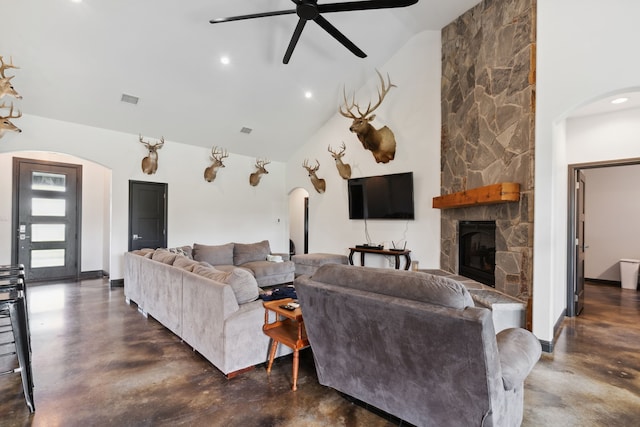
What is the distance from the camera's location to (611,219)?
6066mm

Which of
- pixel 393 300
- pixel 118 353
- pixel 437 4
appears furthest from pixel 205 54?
pixel 393 300

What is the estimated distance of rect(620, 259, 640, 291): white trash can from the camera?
18.5 feet

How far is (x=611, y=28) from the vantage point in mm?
2730

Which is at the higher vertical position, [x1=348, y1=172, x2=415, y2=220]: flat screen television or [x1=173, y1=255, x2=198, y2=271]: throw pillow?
[x1=348, y1=172, x2=415, y2=220]: flat screen television

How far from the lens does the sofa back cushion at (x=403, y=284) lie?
1451 mm

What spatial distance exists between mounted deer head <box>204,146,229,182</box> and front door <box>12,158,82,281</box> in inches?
109

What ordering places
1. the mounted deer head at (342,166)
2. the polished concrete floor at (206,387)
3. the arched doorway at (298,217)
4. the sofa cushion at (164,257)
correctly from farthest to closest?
the arched doorway at (298,217) < the mounted deer head at (342,166) < the sofa cushion at (164,257) < the polished concrete floor at (206,387)

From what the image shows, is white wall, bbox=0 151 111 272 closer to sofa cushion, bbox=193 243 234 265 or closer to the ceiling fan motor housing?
sofa cushion, bbox=193 243 234 265

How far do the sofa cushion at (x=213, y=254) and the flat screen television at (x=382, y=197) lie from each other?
8.88 ft

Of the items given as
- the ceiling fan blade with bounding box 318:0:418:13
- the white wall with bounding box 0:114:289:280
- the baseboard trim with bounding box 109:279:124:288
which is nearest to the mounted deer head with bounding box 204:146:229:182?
the white wall with bounding box 0:114:289:280

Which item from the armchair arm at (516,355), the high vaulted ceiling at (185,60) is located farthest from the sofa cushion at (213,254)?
the armchair arm at (516,355)

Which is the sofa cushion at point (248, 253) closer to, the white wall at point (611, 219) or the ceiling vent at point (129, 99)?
the ceiling vent at point (129, 99)

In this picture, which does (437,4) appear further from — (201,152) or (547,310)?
(201,152)

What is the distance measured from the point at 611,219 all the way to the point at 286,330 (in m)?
7.15
